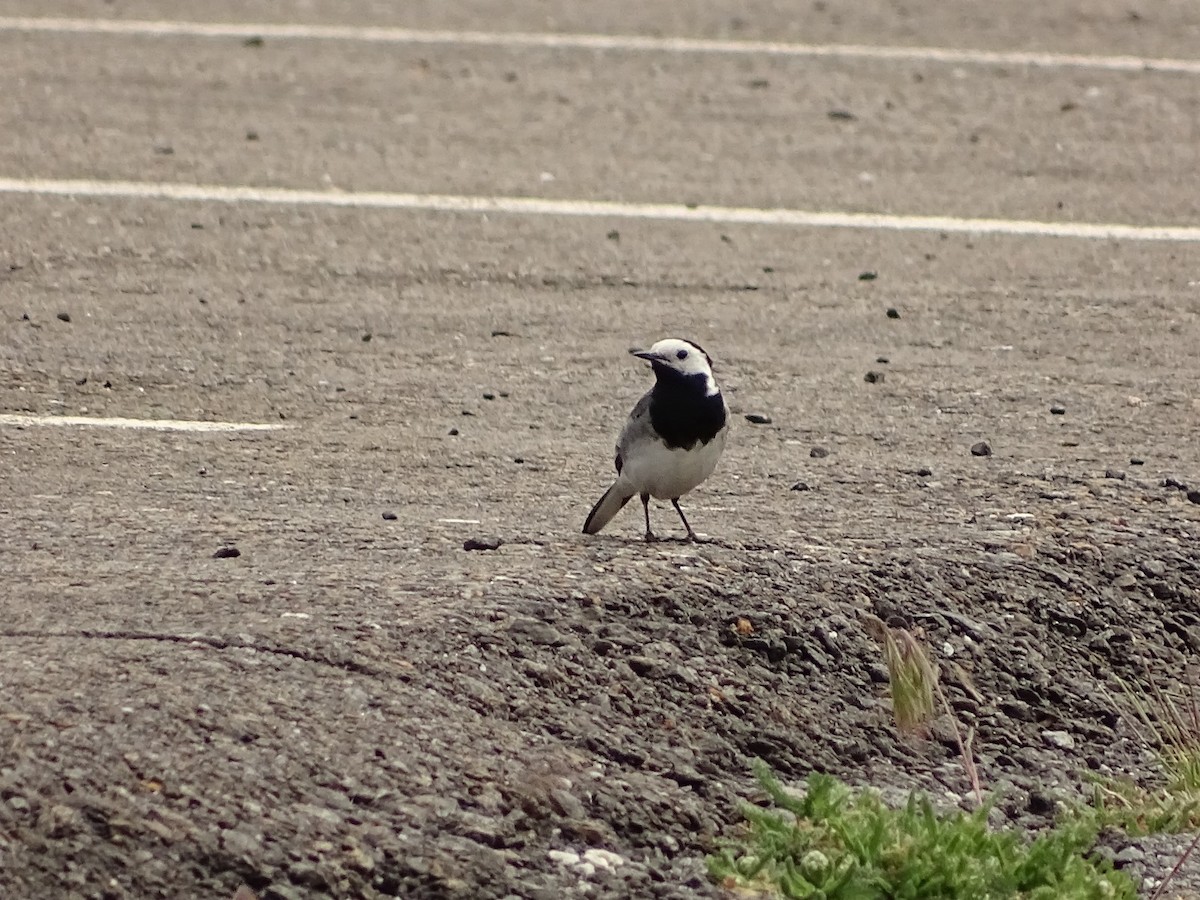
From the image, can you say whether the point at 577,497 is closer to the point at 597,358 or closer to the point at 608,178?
the point at 597,358

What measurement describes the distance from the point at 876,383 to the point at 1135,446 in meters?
1.12

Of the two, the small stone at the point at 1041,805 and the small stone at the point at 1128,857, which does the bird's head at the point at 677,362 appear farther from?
the small stone at the point at 1128,857

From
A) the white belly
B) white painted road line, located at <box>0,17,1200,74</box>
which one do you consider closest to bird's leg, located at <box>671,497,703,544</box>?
the white belly

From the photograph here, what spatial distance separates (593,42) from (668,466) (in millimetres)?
6789

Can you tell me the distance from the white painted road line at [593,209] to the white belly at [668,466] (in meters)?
3.79

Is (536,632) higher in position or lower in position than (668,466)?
lower

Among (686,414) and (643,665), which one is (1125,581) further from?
(643,665)

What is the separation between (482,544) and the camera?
5910 millimetres

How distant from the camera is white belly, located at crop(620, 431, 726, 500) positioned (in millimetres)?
5969

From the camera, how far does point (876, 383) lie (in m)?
7.80

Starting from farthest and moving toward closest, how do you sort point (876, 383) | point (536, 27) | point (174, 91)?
point (536, 27) → point (174, 91) → point (876, 383)

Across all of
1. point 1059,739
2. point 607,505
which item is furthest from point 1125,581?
point 607,505

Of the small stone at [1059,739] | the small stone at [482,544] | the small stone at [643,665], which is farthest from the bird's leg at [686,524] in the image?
the small stone at [1059,739]

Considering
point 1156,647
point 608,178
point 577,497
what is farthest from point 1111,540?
point 608,178
